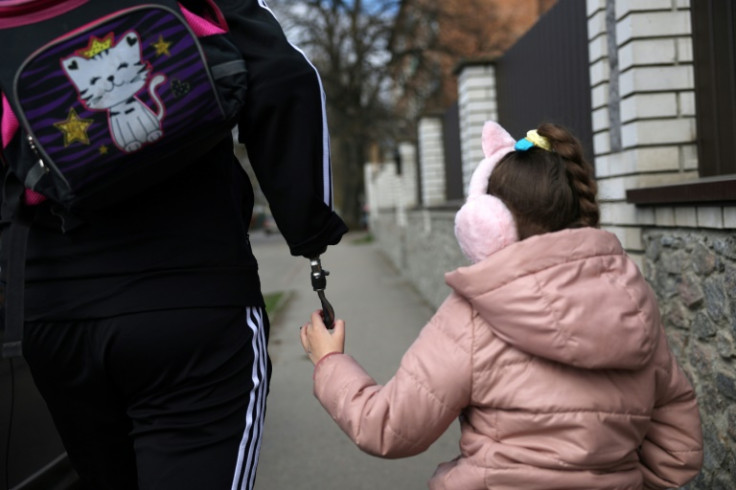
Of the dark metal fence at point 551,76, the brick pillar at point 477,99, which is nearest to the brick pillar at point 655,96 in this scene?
the dark metal fence at point 551,76

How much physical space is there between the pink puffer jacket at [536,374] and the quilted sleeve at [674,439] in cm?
14

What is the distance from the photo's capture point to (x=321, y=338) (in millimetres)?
2041

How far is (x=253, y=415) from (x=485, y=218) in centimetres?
68

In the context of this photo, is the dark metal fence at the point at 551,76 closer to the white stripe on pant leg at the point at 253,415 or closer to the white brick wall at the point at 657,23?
the white brick wall at the point at 657,23

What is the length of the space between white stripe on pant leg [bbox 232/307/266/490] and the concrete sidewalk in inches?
101

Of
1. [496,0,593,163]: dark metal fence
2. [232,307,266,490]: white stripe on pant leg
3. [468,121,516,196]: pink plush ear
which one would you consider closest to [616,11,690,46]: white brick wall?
[496,0,593,163]: dark metal fence

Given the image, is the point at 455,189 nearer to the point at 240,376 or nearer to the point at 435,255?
the point at 435,255

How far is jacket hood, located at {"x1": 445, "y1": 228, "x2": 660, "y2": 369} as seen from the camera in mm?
1706

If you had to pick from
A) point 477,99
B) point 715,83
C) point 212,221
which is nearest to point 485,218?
point 212,221

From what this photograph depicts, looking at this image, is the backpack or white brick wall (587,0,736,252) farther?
white brick wall (587,0,736,252)

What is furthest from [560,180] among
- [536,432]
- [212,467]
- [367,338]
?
[367,338]

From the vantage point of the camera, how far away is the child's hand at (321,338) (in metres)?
2.03

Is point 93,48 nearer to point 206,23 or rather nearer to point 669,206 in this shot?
point 206,23

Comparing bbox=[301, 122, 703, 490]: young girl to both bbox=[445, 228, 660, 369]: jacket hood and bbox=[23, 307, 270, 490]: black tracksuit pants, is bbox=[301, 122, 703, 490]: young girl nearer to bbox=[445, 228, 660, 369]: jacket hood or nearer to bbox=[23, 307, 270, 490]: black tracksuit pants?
bbox=[445, 228, 660, 369]: jacket hood
